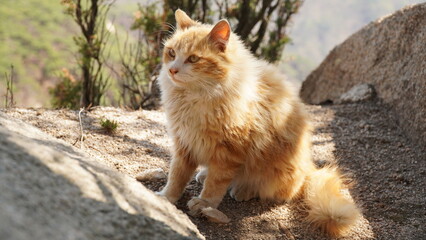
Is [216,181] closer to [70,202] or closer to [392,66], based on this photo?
[70,202]

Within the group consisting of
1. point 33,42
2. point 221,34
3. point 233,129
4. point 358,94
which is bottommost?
point 33,42

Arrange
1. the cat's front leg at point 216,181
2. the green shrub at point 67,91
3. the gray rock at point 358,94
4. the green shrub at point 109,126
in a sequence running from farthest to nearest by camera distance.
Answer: the green shrub at point 67,91, the gray rock at point 358,94, the green shrub at point 109,126, the cat's front leg at point 216,181

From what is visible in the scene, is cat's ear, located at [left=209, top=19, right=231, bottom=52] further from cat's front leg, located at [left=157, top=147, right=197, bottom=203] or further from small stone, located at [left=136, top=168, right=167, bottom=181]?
small stone, located at [left=136, top=168, right=167, bottom=181]

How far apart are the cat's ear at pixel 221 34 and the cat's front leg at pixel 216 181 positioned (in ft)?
2.42

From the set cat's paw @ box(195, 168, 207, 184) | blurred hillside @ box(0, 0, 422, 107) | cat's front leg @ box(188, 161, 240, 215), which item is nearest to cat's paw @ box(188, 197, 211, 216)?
cat's front leg @ box(188, 161, 240, 215)

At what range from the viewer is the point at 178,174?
262 centimetres

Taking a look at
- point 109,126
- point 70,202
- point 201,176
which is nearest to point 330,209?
point 201,176

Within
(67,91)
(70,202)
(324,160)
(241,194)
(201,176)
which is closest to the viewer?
(70,202)

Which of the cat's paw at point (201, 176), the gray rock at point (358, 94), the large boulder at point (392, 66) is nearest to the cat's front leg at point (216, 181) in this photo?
the cat's paw at point (201, 176)

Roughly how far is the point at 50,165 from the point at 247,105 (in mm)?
1311

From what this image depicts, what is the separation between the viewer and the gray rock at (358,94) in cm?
471

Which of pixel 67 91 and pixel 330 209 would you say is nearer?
pixel 330 209

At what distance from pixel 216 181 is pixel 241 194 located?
350mm

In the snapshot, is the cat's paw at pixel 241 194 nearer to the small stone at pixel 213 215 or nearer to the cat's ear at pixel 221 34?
the small stone at pixel 213 215
